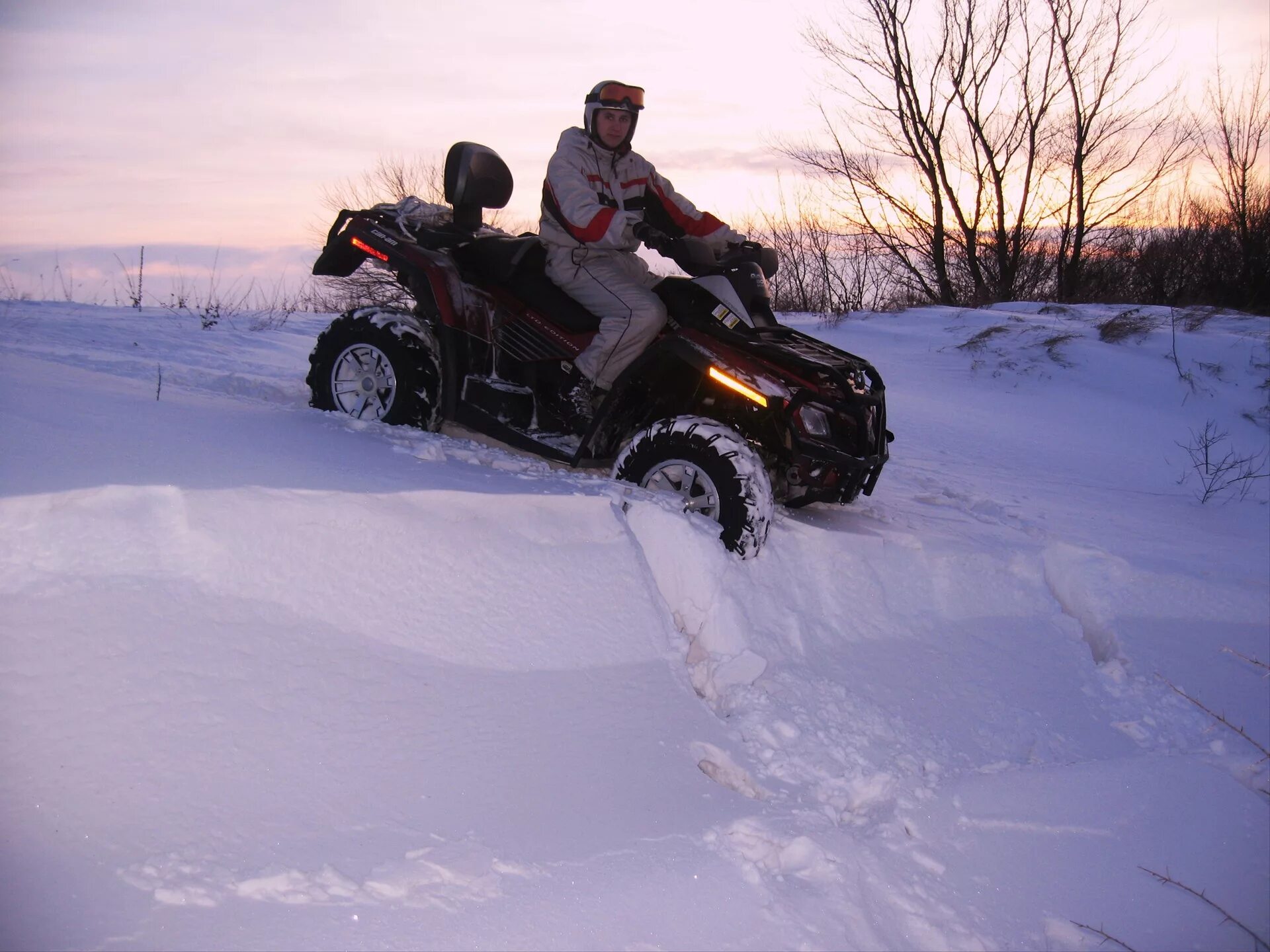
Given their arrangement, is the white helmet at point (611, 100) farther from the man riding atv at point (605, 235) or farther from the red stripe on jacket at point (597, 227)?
the red stripe on jacket at point (597, 227)

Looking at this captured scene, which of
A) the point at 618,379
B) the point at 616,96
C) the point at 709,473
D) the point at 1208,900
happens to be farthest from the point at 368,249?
the point at 1208,900

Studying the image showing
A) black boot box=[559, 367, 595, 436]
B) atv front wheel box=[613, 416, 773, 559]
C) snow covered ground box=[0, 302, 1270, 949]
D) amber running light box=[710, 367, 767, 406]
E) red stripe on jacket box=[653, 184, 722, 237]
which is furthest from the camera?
red stripe on jacket box=[653, 184, 722, 237]

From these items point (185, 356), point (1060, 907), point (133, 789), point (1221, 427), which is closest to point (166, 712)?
point (133, 789)

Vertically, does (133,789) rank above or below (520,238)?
below

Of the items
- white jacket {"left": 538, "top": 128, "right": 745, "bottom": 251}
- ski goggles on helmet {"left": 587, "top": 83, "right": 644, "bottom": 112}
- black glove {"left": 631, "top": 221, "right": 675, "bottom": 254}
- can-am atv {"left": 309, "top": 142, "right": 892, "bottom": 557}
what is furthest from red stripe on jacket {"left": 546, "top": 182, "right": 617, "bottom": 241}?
ski goggles on helmet {"left": 587, "top": 83, "right": 644, "bottom": 112}

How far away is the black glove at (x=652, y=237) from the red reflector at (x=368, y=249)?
152cm

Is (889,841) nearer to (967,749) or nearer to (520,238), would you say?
(967,749)

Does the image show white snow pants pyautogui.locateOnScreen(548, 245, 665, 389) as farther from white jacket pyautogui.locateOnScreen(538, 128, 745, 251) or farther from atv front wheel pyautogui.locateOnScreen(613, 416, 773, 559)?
atv front wheel pyautogui.locateOnScreen(613, 416, 773, 559)

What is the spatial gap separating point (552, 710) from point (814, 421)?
6.44 ft

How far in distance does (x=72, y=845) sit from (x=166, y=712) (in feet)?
1.34

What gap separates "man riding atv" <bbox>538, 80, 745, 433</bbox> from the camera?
A: 467 centimetres

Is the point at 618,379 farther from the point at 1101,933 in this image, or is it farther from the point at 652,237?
the point at 1101,933

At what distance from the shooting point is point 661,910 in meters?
2.34

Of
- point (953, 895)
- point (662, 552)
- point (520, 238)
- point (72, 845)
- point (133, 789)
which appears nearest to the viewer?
point (72, 845)
